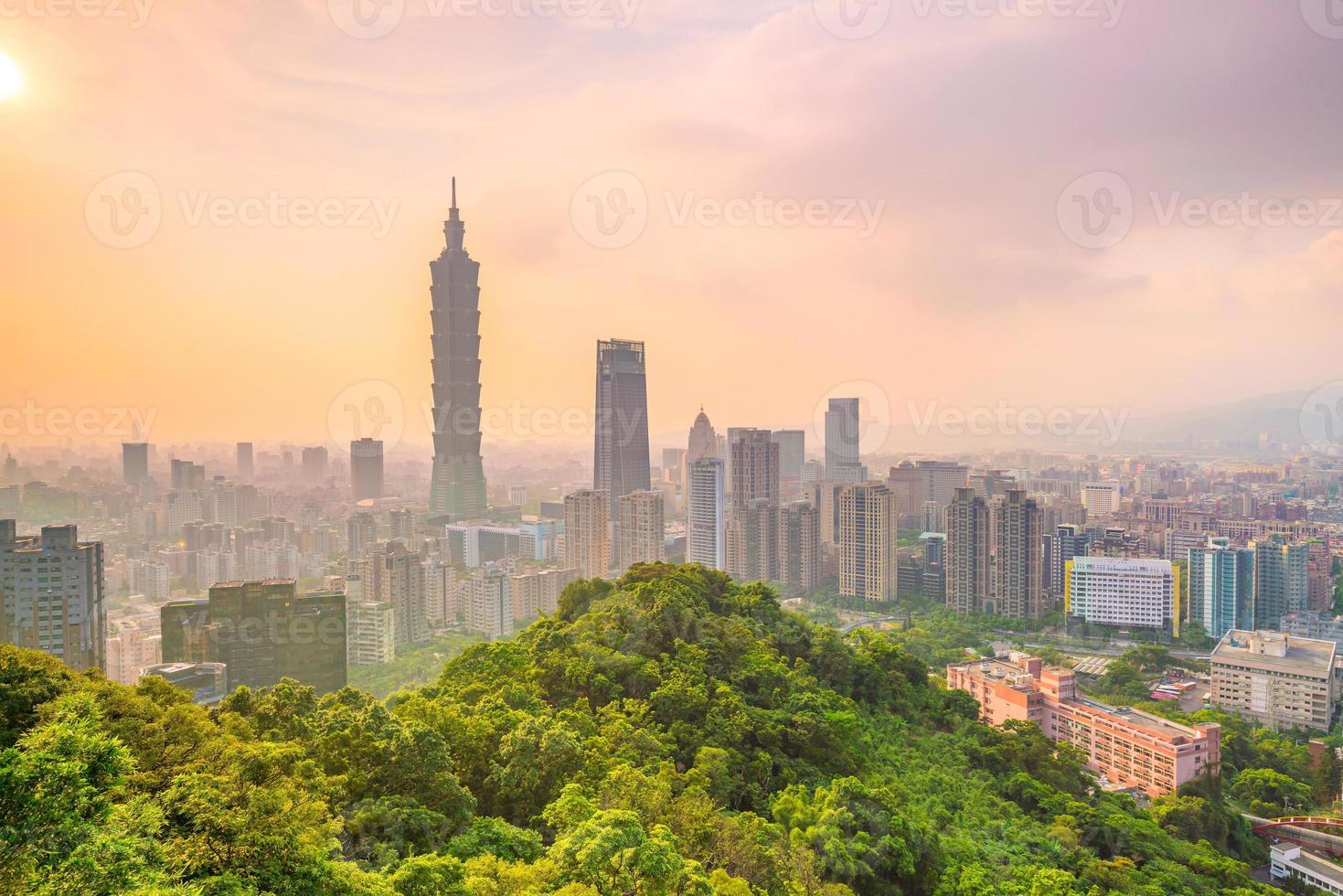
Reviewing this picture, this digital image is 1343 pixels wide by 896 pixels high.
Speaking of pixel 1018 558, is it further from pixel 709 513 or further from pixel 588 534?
→ pixel 588 534

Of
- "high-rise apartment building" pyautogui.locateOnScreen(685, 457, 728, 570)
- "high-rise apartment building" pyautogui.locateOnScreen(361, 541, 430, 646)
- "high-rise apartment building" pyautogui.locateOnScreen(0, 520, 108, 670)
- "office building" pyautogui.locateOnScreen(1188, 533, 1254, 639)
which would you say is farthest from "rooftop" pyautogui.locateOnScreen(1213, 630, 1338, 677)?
"high-rise apartment building" pyautogui.locateOnScreen(0, 520, 108, 670)

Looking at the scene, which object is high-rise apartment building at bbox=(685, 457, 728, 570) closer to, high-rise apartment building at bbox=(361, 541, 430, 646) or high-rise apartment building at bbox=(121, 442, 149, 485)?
high-rise apartment building at bbox=(361, 541, 430, 646)

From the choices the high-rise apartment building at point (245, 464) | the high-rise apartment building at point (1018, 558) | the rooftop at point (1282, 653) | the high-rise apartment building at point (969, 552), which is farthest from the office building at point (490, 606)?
the rooftop at point (1282, 653)

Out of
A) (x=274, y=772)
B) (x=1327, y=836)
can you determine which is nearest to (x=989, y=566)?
(x=1327, y=836)

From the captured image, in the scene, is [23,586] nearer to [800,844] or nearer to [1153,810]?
[800,844]

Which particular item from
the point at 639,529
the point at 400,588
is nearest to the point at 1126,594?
the point at 639,529

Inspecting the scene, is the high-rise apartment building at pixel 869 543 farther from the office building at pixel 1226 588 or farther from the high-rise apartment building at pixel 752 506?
the office building at pixel 1226 588
